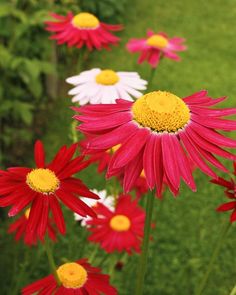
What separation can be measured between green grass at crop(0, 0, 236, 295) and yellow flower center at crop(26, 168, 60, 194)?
1.71ft

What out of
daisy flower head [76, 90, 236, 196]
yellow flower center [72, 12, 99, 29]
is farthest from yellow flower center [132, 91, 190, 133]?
yellow flower center [72, 12, 99, 29]

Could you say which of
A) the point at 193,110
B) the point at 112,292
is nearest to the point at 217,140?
the point at 193,110

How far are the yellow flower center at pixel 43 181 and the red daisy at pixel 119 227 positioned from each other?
0.48m

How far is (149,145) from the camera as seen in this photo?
82 cm

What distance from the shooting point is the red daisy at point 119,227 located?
141 cm

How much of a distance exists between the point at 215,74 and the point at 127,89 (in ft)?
8.75

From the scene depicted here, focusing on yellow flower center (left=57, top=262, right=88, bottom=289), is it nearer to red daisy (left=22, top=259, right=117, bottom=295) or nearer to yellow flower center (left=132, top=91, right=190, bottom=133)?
red daisy (left=22, top=259, right=117, bottom=295)

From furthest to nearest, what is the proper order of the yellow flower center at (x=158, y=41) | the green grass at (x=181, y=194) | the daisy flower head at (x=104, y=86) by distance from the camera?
the green grass at (x=181, y=194) < the yellow flower center at (x=158, y=41) < the daisy flower head at (x=104, y=86)

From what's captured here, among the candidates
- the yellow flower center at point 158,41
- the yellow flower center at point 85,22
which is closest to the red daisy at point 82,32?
the yellow flower center at point 85,22

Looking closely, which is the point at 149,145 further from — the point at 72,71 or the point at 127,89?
the point at 72,71

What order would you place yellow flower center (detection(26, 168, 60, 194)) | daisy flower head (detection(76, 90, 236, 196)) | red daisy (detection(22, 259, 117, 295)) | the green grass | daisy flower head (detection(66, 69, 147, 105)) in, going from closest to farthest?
daisy flower head (detection(76, 90, 236, 196)) < yellow flower center (detection(26, 168, 60, 194)) < red daisy (detection(22, 259, 117, 295)) < daisy flower head (detection(66, 69, 147, 105)) < the green grass

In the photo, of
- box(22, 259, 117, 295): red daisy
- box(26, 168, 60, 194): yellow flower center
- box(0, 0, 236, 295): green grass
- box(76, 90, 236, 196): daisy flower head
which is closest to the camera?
box(76, 90, 236, 196): daisy flower head

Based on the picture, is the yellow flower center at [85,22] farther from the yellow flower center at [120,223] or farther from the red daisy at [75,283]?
the red daisy at [75,283]

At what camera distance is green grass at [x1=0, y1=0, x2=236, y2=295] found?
2.27 metres
